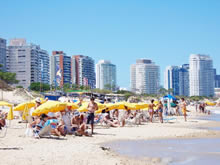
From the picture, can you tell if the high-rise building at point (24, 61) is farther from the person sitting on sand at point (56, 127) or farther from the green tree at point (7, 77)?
the person sitting on sand at point (56, 127)

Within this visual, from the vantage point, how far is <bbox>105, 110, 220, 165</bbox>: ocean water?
285 inches

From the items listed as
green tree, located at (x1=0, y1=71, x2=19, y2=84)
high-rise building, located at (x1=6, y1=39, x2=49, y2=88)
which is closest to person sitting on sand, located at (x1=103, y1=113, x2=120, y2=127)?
green tree, located at (x1=0, y1=71, x2=19, y2=84)

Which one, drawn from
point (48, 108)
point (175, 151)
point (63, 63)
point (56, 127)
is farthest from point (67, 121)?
point (63, 63)

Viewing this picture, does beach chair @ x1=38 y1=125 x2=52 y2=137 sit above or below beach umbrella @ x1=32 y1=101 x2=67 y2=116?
below

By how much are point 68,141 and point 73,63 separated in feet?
477

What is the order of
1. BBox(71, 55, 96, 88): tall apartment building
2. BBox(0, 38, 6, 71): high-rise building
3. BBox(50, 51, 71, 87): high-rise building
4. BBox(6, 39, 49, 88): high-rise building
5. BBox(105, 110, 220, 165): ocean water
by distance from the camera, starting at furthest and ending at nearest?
BBox(71, 55, 96, 88): tall apartment building → BBox(50, 51, 71, 87): high-rise building → BBox(6, 39, 49, 88): high-rise building → BBox(0, 38, 6, 71): high-rise building → BBox(105, 110, 220, 165): ocean water

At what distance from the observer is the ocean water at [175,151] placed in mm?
7250

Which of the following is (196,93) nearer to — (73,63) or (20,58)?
(73,63)

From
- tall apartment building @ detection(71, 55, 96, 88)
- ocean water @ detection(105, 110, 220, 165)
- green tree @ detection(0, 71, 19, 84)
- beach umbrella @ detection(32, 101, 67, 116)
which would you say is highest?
tall apartment building @ detection(71, 55, 96, 88)

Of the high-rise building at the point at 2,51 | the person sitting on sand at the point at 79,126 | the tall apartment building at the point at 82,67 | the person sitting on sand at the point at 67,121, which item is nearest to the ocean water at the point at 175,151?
the person sitting on sand at the point at 79,126

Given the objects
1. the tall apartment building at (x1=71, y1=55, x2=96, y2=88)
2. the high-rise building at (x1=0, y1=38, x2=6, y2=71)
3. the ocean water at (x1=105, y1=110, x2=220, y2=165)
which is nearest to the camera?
the ocean water at (x1=105, y1=110, x2=220, y2=165)

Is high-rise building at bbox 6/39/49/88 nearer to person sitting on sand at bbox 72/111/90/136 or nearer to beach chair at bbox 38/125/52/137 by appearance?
person sitting on sand at bbox 72/111/90/136

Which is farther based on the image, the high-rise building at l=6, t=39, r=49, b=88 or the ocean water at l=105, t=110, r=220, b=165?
the high-rise building at l=6, t=39, r=49, b=88

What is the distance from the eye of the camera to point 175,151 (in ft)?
27.5
